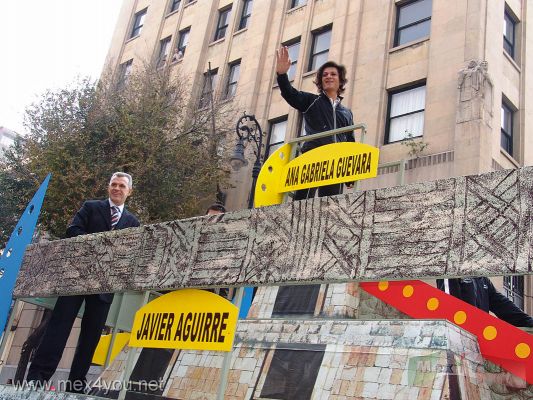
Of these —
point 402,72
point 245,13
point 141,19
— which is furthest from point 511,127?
point 141,19

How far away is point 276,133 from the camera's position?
21.0 m

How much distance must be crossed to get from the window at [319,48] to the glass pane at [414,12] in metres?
3.18

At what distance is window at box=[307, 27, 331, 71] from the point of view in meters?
20.8

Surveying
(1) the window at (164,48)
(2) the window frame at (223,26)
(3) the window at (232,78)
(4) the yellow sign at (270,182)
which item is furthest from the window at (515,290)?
(1) the window at (164,48)

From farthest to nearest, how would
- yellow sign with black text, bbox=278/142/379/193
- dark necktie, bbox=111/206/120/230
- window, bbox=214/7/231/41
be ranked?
window, bbox=214/7/231/41, dark necktie, bbox=111/206/120/230, yellow sign with black text, bbox=278/142/379/193

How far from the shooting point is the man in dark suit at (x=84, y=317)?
14.8 feet

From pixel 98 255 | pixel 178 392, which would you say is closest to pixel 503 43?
pixel 178 392

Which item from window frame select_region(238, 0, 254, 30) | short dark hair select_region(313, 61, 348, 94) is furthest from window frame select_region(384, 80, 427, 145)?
short dark hair select_region(313, 61, 348, 94)

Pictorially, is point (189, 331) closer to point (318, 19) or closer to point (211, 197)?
point (211, 197)

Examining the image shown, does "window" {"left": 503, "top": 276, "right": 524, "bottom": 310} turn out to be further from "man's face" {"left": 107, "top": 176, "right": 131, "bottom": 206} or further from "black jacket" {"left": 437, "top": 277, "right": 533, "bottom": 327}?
"man's face" {"left": 107, "top": 176, "right": 131, "bottom": 206}

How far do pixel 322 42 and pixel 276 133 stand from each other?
4105mm

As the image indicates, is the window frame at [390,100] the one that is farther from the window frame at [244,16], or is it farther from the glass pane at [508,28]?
the window frame at [244,16]

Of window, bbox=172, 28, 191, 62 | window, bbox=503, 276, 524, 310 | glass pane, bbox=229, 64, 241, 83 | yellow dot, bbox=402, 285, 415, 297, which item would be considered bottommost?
yellow dot, bbox=402, 285, 415, 297

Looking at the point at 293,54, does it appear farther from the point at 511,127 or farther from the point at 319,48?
the point at 511,127
